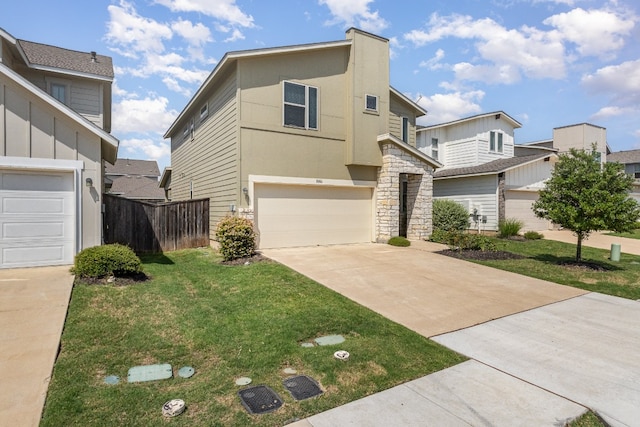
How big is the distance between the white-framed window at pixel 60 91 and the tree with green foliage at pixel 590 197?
1716 cm

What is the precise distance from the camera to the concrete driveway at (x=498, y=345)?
3.41 m

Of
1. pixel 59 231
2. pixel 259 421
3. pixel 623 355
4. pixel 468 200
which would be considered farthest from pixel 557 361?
pixel 468 200

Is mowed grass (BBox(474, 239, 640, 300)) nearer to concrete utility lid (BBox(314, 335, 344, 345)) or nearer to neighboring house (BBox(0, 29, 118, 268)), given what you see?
concrete utility lid (BBox(314, 335, 344, 345))

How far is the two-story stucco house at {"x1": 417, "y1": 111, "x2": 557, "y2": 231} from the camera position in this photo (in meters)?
18.3

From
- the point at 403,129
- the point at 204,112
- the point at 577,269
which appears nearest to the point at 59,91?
the point at 204,112

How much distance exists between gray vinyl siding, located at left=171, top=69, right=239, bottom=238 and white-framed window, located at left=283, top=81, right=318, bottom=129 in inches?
70.0

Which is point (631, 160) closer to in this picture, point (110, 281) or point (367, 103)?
point (367, 103)

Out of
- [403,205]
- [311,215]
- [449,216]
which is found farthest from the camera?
[449,216]

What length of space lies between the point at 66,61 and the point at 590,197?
18.7 metres

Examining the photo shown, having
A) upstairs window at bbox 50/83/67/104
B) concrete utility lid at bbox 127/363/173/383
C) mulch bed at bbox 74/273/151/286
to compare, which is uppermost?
upstairs window at bbox 50/83/67/104

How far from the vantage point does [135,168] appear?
129ft

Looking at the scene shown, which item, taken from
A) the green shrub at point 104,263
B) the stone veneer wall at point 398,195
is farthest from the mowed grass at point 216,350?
the stone veneer wall at point 398,195

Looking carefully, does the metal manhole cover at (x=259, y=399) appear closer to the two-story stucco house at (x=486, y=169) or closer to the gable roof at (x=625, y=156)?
the two-story stucco house at (x=486, y=169)

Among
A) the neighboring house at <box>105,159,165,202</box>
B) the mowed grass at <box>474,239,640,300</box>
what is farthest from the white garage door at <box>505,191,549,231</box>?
the neighboring house at <box>105,159,165,202</box>
